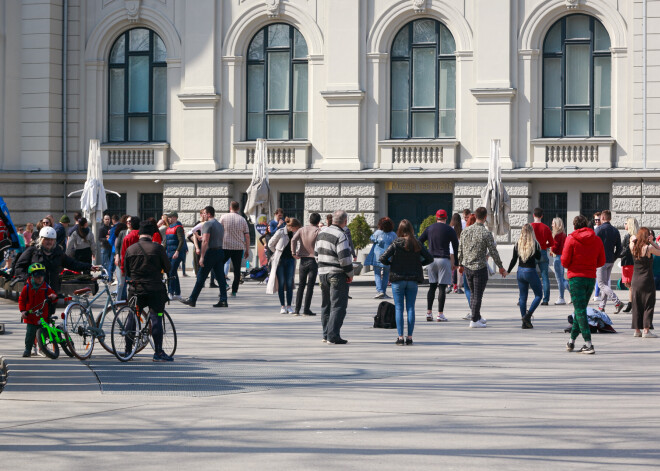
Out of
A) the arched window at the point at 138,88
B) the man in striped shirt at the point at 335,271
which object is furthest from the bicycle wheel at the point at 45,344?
the arched window at the point at 138,88

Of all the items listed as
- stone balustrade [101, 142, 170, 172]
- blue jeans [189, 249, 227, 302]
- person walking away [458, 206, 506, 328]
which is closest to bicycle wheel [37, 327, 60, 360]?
person walking away [458, 206, 506, 328]

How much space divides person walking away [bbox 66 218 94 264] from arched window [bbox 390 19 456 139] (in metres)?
12.5

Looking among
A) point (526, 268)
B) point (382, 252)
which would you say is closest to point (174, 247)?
point (382, 252)

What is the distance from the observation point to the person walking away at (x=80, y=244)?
26156 mm

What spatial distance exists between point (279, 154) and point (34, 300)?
2246 cm

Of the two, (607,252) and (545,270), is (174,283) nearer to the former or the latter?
(545,270)

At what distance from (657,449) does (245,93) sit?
29704 millimetres

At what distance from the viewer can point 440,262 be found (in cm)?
2138

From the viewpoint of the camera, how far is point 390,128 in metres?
36.6

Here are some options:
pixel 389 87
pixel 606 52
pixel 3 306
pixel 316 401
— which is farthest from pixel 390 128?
pixel 316 401

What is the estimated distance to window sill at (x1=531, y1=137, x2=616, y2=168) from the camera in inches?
1353

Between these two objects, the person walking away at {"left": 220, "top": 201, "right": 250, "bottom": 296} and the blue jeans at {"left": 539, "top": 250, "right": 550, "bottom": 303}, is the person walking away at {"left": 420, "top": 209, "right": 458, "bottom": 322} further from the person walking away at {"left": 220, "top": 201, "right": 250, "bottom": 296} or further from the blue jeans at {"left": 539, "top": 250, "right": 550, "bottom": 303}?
the person walking away at {"left": 220, "top": 201, "right": 250, "bottom": 296}

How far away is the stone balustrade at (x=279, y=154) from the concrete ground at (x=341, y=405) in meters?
18.3

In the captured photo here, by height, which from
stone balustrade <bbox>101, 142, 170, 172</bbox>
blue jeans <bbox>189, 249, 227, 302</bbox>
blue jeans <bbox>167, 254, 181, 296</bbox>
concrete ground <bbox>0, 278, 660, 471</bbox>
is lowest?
concrete ground <bbox>0, 278, 660, 471</bbox>
